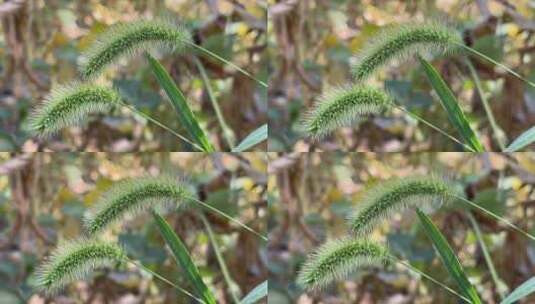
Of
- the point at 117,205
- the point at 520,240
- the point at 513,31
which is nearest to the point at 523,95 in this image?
the point at 513,31

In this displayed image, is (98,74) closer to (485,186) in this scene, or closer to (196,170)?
(196,170)

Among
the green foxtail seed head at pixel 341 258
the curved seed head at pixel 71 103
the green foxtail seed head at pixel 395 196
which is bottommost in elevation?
the green foxtail seed head at pixel 341 258

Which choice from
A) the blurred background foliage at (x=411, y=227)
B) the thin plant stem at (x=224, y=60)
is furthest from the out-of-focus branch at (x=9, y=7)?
the blurred background foliage at (x=411, y=227)

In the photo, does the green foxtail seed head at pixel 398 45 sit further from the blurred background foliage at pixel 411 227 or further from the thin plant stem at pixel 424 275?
the thin plant stem at pixel 424 275

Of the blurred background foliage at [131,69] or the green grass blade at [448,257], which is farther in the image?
the blurred background foliage at [131,69]

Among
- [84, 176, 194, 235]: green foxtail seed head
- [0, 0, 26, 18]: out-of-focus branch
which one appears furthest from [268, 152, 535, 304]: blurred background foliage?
[0, 0, 26, 18]: out-of-focus branch

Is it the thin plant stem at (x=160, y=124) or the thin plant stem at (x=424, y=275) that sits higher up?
the thin plant stem at (x=160, y=124)
